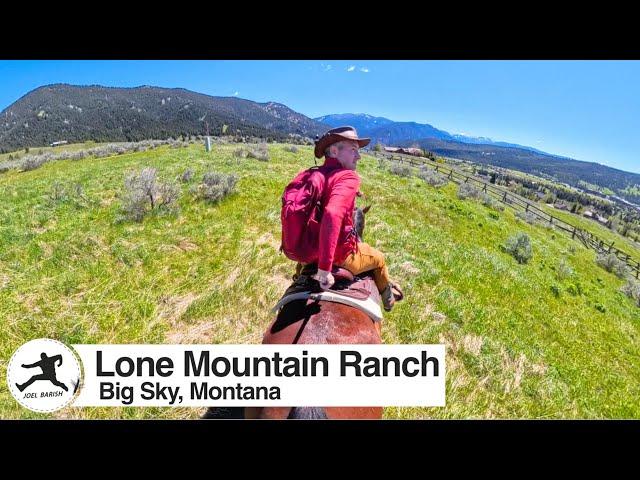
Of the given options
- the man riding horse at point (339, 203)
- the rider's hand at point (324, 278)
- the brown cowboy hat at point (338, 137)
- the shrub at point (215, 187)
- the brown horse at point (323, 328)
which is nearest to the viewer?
the brown horse at point (323, 328)

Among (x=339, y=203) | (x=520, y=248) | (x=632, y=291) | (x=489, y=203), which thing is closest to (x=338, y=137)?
(x=339, y=203)

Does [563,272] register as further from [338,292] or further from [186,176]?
[186,176]

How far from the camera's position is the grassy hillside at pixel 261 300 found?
4684mm

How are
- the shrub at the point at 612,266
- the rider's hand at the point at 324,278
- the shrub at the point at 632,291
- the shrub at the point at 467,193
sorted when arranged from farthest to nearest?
1. the shrub at the point at 467,193
2. the shrub at the point at 612,266
3. the shrub at the point at 632,291
4. the rider's hand at the point at 324,278

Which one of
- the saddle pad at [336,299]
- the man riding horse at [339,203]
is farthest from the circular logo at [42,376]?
the man riding horse at [339,203]

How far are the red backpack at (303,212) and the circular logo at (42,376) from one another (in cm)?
263

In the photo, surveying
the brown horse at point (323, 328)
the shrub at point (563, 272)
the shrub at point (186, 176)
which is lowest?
the shrub at point (563, 272)

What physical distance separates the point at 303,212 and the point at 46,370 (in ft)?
10.8

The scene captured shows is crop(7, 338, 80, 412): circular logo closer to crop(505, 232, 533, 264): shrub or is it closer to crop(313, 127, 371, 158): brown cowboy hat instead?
crop(313, 127, 371, 158): brown cowboy hat

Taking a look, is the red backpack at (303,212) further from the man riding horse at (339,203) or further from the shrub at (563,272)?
the shrub at (563,272)

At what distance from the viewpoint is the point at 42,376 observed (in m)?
3.19
